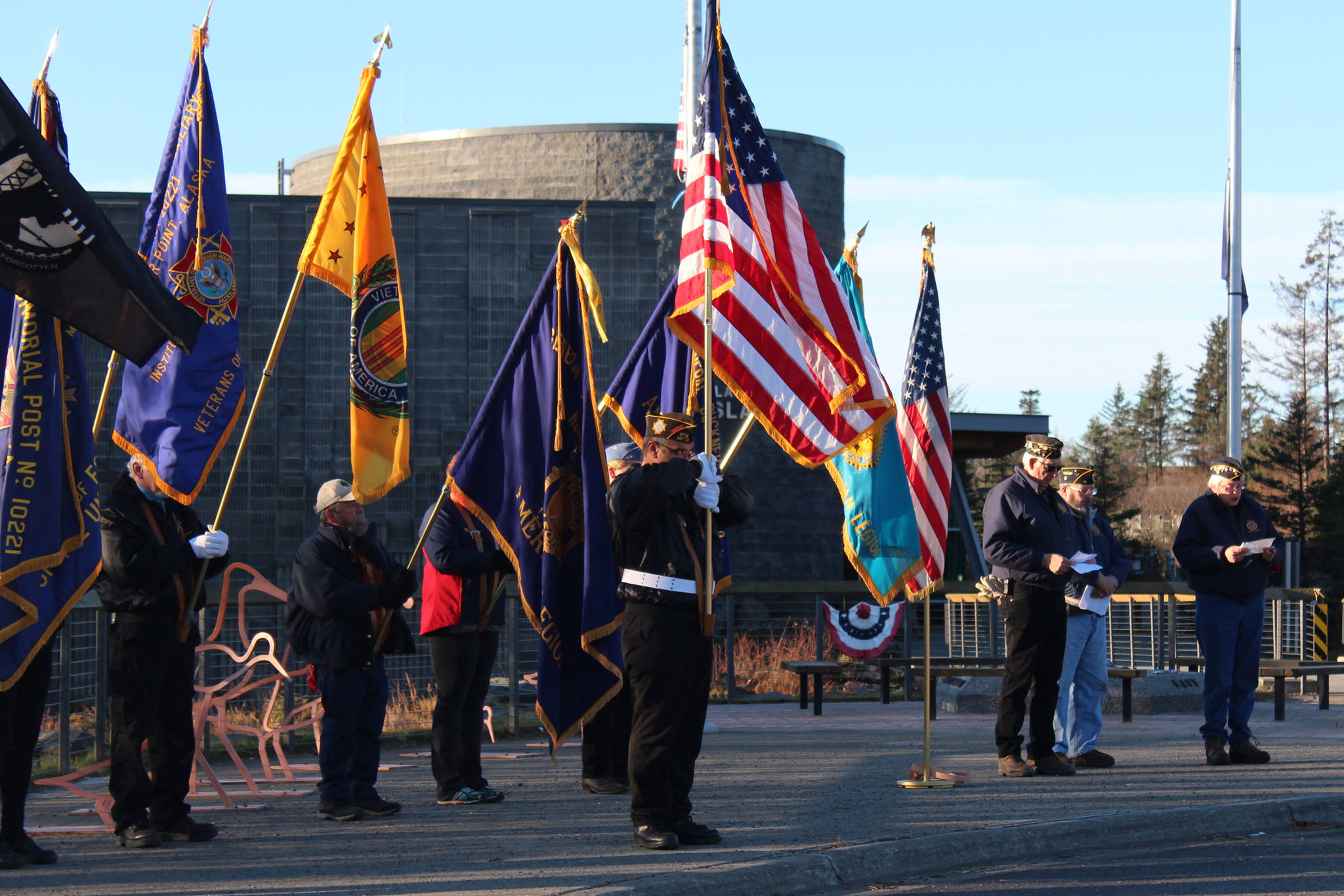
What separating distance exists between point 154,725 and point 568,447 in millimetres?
2882

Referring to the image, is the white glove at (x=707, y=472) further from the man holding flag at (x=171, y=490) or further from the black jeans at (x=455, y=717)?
the man holding flag at (x=171, y=490)

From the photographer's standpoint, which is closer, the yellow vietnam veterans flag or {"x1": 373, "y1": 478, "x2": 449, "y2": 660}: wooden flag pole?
{"x1": 373, "y1": 478, "x2": 449, "y2": 660}: wooden flag pole

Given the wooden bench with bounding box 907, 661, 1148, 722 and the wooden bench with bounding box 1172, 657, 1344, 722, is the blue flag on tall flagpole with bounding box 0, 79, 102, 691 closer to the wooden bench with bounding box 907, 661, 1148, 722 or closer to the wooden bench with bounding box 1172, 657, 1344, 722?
the wooden bench with bounding box 907, 661, 1148, 722

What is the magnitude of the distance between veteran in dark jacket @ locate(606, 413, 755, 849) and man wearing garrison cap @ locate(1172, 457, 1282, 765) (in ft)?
14.9

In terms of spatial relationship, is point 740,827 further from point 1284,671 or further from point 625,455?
point 1284,671

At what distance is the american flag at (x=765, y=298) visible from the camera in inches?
330

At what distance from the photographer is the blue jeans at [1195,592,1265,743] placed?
1040cm

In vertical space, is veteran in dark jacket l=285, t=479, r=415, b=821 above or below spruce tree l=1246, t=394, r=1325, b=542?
below

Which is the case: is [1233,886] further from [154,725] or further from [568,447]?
[154,725]

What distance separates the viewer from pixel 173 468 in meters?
8.94

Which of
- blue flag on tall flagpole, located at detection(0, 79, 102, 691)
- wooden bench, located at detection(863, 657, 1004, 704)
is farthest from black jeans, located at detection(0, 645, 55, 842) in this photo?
wooden bench, located at detection(863, 657, 1004, 704)

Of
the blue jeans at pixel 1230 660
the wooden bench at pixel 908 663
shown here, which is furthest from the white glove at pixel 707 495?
the wooden bench at pixel 908 663

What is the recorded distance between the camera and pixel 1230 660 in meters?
10.4

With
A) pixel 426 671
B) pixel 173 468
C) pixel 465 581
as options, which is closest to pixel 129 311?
pixel 173 468
